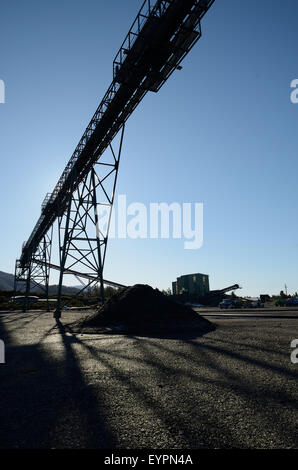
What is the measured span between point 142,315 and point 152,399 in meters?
7.37

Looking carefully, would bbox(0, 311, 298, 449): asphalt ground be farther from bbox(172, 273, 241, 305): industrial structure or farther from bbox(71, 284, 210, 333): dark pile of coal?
bbox(172, 273, 241, 305): industrial structure

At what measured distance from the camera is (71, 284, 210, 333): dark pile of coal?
9555mm

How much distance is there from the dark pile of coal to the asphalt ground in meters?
3.88

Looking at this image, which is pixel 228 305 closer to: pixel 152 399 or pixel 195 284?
pixel 195 284

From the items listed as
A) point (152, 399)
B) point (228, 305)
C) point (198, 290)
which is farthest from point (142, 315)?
point (198, 290)

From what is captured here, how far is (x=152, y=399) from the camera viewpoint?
305 cm

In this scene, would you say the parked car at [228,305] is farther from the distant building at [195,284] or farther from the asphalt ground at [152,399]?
the asphalt ground at [152,399]

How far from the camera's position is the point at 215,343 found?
6.40 meters

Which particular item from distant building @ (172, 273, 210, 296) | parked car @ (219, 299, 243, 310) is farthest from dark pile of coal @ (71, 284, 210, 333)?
distant building @ (172, 273, 210, 296)

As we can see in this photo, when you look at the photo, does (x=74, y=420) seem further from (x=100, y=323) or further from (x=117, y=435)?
(x=100, y=323)

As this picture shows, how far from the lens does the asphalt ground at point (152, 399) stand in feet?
7.17

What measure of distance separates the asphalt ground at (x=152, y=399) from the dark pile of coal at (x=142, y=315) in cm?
388

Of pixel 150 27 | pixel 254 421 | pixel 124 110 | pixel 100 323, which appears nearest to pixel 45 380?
pixel 254 421

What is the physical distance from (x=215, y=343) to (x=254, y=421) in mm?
4133
